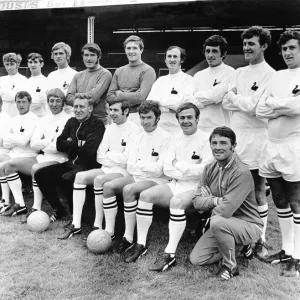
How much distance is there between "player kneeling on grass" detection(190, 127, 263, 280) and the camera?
3064 mm

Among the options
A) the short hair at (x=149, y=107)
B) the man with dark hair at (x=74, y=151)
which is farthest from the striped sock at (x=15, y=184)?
the short hair at (x=149, y=107)

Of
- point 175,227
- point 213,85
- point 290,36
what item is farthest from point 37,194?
point 290,36

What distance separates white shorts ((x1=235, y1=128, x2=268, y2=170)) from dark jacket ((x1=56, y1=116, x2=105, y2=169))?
5.40 ft

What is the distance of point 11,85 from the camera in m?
5.80

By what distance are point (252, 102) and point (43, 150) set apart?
8.87 feet

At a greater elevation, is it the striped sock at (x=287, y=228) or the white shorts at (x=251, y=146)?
the white shorts at (x=251, y=146)

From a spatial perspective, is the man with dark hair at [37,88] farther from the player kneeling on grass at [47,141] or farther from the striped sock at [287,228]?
the striped sock at [287,228]

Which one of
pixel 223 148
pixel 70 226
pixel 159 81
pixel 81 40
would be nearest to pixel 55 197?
pixel 70 226

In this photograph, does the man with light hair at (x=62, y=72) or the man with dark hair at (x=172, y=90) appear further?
the man with light hair at (x=62, y=72)

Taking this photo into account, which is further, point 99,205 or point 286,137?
point 99,205

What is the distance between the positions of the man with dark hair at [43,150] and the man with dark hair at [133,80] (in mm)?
754

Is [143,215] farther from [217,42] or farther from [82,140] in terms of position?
[217,42]

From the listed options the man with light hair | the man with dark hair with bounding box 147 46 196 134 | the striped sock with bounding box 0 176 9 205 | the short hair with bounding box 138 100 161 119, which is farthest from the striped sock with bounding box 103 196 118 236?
the man with light hair

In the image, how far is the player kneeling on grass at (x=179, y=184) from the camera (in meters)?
3.36
